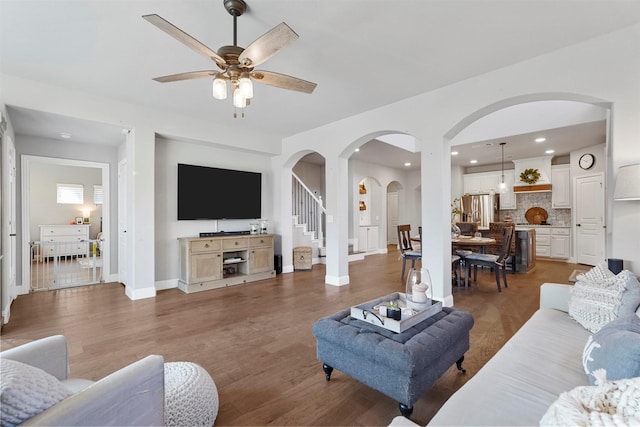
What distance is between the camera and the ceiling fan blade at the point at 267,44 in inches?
76.5

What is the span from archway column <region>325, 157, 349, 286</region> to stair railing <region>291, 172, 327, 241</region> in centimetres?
192

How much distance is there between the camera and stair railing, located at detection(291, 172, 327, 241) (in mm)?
7125

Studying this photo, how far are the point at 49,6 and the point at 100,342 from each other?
9.50 ft

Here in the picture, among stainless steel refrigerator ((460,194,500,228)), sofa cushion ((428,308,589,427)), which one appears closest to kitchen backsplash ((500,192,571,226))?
stainless steel refrigerator ((460,194,500,228))

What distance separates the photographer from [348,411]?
5.99 ft

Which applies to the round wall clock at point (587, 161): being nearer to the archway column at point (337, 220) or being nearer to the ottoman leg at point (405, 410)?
the archway column at point (337, 220)

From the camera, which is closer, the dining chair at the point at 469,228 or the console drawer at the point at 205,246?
the console drawer at the point at 205,246

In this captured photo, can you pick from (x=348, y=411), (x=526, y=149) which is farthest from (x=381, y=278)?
(x=526, y=149)

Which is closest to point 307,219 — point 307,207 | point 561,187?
point 307,207

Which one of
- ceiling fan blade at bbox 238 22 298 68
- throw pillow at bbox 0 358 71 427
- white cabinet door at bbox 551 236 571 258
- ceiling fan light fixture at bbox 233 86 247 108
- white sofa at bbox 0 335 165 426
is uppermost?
ceiling fan blade at bbox 238 22 298 68

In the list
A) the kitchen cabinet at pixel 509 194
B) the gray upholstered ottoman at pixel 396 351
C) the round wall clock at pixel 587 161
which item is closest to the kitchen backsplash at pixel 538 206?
the kitchen cabinet at pixel 509 194

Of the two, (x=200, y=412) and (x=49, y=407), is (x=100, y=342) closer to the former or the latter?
(x=200, y=412)

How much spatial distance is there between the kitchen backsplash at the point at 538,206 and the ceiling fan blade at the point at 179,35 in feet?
29.5

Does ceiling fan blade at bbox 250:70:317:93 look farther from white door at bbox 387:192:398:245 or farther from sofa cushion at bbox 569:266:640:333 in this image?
white door at bbox 387:192:398:245
